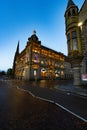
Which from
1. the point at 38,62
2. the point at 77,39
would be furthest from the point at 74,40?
the point at 38,62

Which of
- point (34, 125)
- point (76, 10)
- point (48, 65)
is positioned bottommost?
point (34, 125)

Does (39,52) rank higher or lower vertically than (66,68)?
higher

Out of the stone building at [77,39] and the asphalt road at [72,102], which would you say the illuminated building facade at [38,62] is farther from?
the asphalt road at [72,102]

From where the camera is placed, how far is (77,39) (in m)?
14.0

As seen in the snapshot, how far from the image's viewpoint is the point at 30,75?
43719mm

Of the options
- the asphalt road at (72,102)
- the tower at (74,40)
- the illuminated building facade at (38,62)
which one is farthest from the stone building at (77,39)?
the illuminated building facade at (38,62)

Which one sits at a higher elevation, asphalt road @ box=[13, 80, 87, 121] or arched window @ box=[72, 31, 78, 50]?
arched window @ box=[72, 31, 78, 50]

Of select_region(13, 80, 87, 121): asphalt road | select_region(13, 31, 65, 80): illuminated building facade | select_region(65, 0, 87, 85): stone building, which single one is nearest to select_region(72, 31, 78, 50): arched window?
select_region(65, 0, 87, 85): stone building

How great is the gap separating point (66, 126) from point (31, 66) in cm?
4215

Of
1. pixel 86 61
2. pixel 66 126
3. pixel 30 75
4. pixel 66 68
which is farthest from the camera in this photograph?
pixel 66 68

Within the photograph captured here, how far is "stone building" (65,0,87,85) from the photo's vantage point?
1312 cm

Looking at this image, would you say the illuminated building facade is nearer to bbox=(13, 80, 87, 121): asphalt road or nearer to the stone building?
the stone building

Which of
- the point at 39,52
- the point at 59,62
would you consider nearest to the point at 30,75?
the point at 39,52

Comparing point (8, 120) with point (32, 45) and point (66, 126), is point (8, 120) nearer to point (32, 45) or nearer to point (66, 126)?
point (66, 126)
